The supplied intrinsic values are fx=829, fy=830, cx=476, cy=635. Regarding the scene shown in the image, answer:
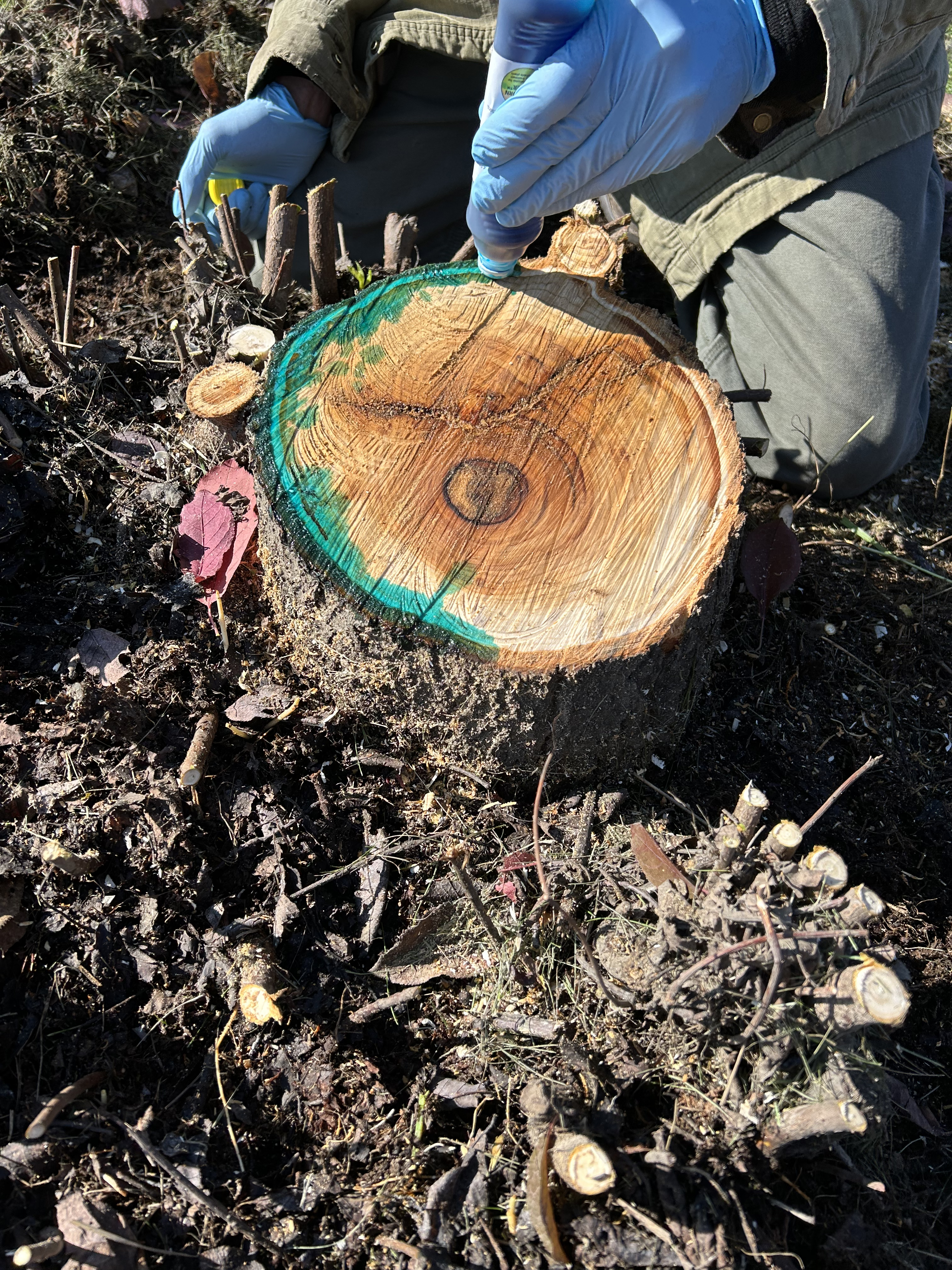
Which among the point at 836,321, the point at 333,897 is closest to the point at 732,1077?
the point at 333,897

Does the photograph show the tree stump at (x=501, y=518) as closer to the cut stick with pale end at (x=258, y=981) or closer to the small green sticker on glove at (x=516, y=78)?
the small green sticker on glove at (x=516, y=78)

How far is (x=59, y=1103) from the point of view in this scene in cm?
145

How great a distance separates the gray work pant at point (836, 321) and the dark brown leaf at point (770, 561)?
1.79ft

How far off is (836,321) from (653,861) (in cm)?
183

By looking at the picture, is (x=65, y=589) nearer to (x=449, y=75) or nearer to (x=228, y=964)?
(x=228, y=964)

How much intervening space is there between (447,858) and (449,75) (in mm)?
2724

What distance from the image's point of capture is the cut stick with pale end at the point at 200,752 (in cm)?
174

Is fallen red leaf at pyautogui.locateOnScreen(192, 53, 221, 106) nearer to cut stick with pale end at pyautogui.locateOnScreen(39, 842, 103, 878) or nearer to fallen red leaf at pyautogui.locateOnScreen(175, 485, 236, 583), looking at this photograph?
fallen red leaf at pyautogui.locateOnScreen(175, 485, 236, 583)

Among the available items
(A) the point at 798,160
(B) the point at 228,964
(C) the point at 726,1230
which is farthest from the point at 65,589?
(A) the point at 798,160

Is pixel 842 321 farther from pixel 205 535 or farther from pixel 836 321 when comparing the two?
pixel 205 535

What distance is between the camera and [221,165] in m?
2.81

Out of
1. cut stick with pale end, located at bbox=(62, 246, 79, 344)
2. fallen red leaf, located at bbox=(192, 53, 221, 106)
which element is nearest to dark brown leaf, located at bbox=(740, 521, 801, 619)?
cut stick with pale end, located at bbox=(62, 246, 79, 344)

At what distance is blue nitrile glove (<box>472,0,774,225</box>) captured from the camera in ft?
5.72

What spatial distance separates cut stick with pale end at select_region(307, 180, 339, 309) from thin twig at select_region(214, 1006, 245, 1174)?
1707mm
